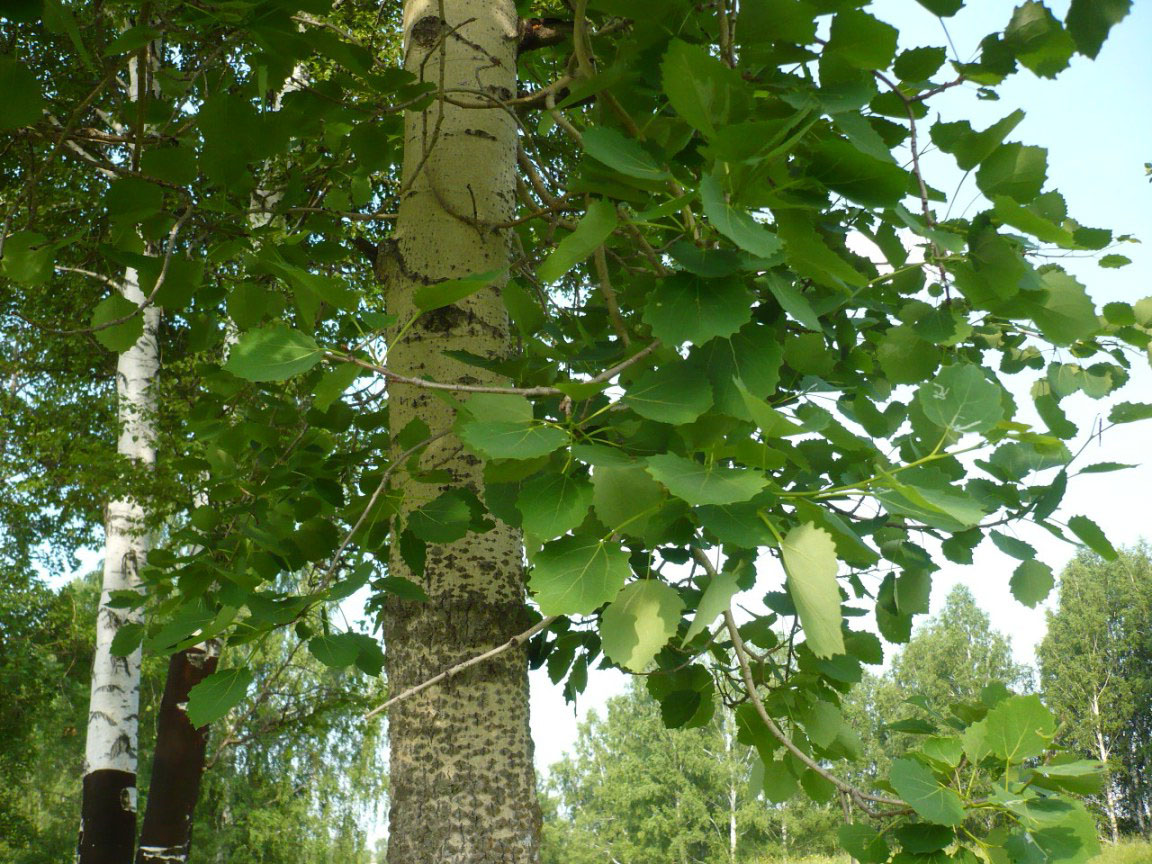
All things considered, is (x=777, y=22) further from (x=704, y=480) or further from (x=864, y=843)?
(x=864, y=843)

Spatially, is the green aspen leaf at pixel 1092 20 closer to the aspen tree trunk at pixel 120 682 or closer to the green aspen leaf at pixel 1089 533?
the green aspen leaf at pixel 1089 533

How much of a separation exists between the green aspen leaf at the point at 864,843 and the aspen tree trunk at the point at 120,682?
214 inches

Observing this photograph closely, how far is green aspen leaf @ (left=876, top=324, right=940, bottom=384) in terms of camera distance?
1.33 metres

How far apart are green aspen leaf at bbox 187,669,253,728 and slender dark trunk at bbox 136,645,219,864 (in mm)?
4838

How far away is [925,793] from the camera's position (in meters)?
1.17

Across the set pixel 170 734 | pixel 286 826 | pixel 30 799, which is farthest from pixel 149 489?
pixel 30 799

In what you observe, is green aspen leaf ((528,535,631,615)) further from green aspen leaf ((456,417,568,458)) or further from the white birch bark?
the white birch bark

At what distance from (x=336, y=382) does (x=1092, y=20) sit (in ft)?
3.56

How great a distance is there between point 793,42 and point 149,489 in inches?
219

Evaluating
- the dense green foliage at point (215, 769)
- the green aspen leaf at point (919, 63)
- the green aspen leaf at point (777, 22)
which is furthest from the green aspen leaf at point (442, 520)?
the dense green foliage at point (215, 769)

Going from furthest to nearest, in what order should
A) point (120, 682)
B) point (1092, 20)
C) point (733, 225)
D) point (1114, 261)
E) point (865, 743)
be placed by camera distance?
point (865, 743), point (120, 682), point (1114, 261), point (1092, 20), point (733, 225)

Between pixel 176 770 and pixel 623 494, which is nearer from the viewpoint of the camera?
pixel 623 494

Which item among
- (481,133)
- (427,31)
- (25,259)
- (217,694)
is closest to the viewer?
(217,694)

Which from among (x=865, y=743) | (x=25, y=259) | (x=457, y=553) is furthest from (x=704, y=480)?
(x=865, y=743)
